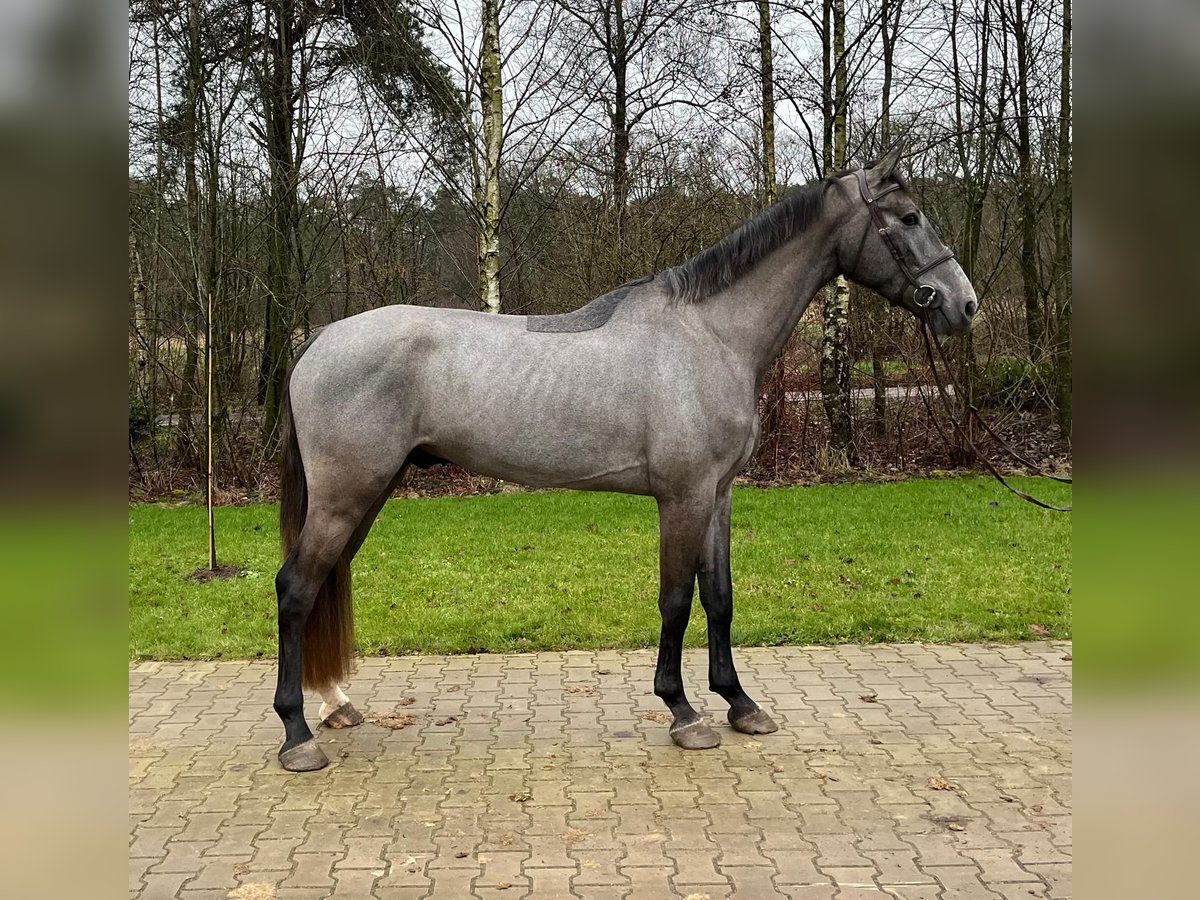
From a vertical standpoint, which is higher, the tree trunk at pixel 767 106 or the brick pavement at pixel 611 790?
the tree trunk at pixel 767 106

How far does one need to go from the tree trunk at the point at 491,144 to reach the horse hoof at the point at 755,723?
658 cm

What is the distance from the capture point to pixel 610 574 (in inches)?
266

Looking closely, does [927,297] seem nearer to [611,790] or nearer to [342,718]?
[611,790]

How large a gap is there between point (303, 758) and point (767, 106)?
10.1m

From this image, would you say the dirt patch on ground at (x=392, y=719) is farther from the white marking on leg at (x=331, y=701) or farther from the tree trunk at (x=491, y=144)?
the tree trunk at (x=491, y=144)

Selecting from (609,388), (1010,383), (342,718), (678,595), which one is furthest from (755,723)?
(1010,383)

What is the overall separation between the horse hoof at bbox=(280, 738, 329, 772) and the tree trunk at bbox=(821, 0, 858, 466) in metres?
8.51

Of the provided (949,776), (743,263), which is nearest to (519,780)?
(949,776)

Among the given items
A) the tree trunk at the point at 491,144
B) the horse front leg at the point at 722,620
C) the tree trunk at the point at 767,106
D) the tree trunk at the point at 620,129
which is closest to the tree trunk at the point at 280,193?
the tree trunk at the point at 491,144

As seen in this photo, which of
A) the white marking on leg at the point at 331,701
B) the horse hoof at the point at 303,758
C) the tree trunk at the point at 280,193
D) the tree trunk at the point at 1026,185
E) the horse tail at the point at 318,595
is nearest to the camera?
the horse hoof at the point at 303,758

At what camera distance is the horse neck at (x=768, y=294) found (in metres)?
3.81

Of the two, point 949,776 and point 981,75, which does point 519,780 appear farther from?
point 981,75

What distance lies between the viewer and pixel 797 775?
11.4 ft
